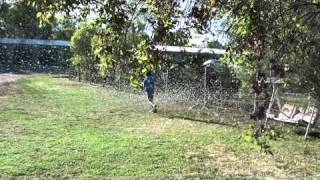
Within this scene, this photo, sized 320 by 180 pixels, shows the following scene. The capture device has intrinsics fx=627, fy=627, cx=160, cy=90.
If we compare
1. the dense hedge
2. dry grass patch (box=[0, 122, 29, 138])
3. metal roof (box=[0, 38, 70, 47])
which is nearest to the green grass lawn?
dry grass patch (box=[0, 122, 29, 138])

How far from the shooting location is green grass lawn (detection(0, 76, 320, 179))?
34.9 feet

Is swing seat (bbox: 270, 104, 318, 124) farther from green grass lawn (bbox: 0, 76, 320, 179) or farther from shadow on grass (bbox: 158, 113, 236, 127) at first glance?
shadow on grass (bbox: 158, 113, 236, 127)

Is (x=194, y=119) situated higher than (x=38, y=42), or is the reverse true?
(x=38, y=42)

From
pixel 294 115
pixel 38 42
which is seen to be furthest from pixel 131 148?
pixel 38 42

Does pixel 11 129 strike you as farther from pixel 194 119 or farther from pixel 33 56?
pixel 33 56

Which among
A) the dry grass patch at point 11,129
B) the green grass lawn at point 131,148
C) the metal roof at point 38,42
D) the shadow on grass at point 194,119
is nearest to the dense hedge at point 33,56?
the metal roof at point 38,42

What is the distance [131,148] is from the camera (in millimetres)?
12633

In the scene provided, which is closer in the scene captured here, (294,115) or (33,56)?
(294,115)

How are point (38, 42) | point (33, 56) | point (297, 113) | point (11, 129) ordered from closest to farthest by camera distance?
1. point (11, 129)
2. point (297, 113)
3. point (38, 42)
4. point (33, 56)

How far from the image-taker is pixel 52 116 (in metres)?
17.6

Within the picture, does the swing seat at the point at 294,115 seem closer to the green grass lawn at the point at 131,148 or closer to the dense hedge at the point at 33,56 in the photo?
the green grass lawn at the point at 131,148

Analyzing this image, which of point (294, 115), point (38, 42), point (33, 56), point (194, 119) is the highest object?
point (38, 42)

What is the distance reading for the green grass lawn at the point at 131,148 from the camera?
34.9ft

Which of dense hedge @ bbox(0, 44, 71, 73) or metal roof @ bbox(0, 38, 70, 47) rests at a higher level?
metal roof @ bbox(0, 38, 70, 47)
